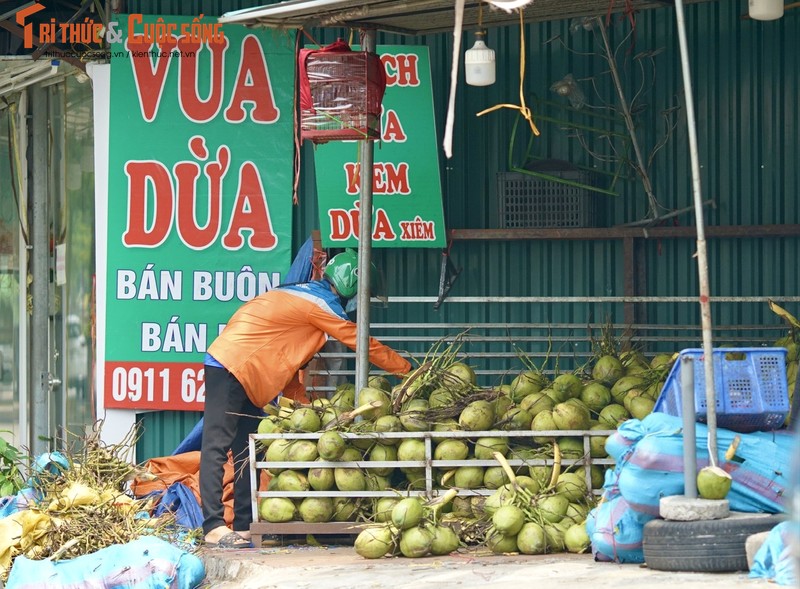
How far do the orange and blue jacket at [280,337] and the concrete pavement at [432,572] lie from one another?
107 cm

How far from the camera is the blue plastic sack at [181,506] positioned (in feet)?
25.3

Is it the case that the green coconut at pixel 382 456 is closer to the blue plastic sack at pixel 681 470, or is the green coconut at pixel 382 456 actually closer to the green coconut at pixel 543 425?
the green coconut at pixel 543 425

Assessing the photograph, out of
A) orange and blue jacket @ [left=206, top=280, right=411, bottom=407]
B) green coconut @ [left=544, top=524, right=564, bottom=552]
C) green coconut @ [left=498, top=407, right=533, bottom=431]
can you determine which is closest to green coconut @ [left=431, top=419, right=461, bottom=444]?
green coconut @ [left=498, top=407, right=533, bottom=431]

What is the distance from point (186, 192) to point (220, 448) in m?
2.28

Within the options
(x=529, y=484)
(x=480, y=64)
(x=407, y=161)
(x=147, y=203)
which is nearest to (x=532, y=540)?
(x=529, y=484)

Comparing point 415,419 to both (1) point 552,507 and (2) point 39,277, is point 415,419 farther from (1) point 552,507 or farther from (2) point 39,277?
(2) point 39,277

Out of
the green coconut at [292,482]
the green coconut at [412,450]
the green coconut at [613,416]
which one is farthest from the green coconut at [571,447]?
the green coconut at [292,482]

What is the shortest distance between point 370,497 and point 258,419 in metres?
1.25

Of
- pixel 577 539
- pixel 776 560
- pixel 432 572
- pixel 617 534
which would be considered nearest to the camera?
pixel 776 560

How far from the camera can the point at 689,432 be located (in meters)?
5.34

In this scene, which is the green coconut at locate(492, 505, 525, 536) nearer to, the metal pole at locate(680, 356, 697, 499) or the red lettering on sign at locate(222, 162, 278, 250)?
the metal pole at locate(680, 356, 697, 499)

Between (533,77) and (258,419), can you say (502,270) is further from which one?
(258,419)

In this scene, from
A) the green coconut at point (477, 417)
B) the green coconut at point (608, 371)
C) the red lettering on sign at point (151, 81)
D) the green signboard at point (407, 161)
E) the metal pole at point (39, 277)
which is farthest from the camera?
the metal pole at point (39, 277)

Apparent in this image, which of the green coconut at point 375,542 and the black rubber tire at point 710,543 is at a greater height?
the black rubber tire at point 710,543
